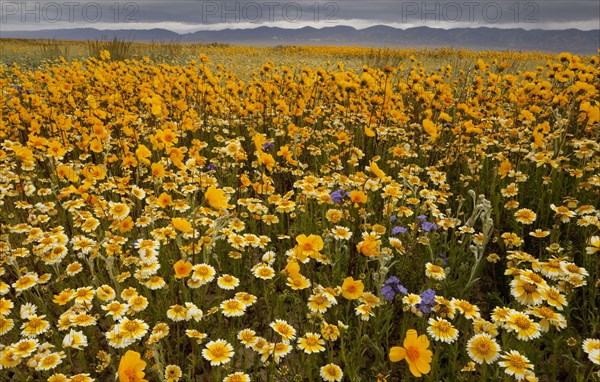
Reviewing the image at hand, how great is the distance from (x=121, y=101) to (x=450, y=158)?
200 inches

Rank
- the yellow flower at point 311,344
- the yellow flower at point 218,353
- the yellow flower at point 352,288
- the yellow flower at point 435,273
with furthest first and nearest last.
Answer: the yellow flower at point 435,273
the yellow flower at point 352,288
the yellow flower at point 311,344
the yellow flower at point 218,353

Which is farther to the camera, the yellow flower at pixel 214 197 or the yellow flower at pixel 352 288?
the yellow flower at pixel 214 197

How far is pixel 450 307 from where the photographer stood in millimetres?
2107

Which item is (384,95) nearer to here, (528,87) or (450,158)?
(450,158)

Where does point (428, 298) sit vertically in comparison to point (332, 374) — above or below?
above

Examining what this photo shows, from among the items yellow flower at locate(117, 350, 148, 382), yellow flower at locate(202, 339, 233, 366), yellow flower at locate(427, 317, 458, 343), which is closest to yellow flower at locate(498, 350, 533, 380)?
yellow flower at locate(427, 317, 458, 343)

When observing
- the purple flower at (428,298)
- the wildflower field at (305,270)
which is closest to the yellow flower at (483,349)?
the wildflower field at (305,270)

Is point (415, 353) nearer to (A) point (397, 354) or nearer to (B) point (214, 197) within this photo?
(A) point (397, 354)

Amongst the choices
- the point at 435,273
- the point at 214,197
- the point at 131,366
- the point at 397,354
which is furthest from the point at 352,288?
the point at 131,366

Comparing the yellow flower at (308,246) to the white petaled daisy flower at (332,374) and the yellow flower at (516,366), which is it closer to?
the white petaled daisy flower at (332,374)

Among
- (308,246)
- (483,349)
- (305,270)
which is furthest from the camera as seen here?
(305,270)

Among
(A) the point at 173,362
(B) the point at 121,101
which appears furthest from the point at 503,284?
(B) the point at 121,101

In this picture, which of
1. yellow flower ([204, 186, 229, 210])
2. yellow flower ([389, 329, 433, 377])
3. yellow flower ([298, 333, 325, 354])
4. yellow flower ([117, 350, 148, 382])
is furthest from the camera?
yellow flower ([204, 186, 229, 210])

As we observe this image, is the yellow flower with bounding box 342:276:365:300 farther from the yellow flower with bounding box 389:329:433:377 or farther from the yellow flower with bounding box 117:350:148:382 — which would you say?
the yellow flower with bounding box 117:350:148:382
